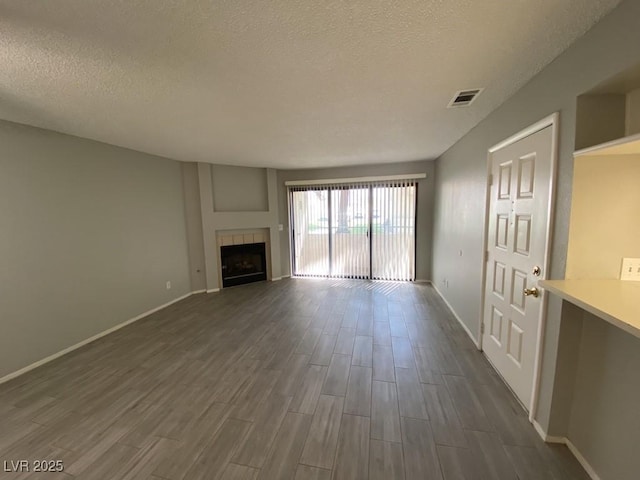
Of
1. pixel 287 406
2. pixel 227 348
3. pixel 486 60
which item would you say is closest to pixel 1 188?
pixel 227 348

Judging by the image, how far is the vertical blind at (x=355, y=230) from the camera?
A: 520cm

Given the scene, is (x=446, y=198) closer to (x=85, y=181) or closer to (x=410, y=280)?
(x=410, y=280)

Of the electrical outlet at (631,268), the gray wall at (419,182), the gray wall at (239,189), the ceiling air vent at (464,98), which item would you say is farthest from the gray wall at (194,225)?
the electrical outlet at (631,268)

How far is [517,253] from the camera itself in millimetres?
1989

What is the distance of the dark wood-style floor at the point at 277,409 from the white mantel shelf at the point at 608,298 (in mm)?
1085

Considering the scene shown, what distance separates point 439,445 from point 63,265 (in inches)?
157

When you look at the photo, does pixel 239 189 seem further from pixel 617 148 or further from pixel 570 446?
pixel 570 446

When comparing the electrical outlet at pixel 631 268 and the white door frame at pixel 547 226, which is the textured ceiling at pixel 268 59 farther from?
the electrical outlet at pixel 631 268

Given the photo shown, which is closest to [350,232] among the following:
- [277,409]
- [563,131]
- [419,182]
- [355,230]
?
[355,230]

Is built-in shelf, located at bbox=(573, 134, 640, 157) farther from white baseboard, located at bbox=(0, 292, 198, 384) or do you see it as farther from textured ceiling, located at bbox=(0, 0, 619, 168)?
white baseboard, located at bbox=(0, 292, 198, 384)

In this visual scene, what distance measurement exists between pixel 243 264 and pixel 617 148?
5.43m

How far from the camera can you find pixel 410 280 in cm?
532

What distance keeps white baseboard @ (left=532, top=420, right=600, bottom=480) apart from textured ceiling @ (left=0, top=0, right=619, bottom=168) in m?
2.38

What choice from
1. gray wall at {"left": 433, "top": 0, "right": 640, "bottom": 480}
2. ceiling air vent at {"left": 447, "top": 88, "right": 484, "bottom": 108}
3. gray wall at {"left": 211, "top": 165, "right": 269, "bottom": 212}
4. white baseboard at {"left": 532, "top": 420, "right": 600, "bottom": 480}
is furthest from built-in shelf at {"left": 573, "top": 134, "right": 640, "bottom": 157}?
gray wall at {"left": 211, "top": 165, "right": 269, "bottom": 212}
